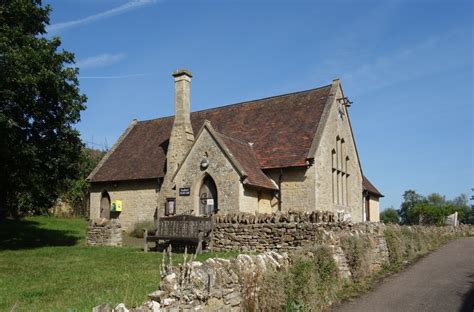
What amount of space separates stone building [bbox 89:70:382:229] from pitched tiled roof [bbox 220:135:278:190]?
0.24ft

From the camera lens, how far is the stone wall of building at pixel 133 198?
27.5 m

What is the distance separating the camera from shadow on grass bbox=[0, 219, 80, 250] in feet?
69.5

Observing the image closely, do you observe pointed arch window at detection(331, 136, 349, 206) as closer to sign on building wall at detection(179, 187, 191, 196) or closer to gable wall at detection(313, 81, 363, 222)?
gable wall at detection(313, 81, 363, 222)

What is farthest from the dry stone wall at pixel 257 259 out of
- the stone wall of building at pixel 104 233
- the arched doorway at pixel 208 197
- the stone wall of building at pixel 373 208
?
the stone wall of building at pixel 373 208

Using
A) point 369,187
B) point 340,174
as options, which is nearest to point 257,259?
point 340,174

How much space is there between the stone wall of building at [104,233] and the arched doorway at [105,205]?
8.66 m

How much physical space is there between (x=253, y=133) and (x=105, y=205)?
11398mm

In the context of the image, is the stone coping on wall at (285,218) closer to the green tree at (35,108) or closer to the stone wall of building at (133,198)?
the green tree at (35,108)

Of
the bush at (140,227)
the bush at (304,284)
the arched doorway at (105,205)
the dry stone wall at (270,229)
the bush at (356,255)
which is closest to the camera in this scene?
the bush at (304,284)

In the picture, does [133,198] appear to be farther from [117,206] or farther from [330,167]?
[330,167]

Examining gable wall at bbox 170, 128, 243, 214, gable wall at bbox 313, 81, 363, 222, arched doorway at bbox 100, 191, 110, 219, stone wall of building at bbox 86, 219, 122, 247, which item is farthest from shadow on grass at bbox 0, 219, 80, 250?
gable wall at bbox 313, 81, 363, 222

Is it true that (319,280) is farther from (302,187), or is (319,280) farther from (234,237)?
(302,187)

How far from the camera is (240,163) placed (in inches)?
857

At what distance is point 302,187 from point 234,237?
654 cm
